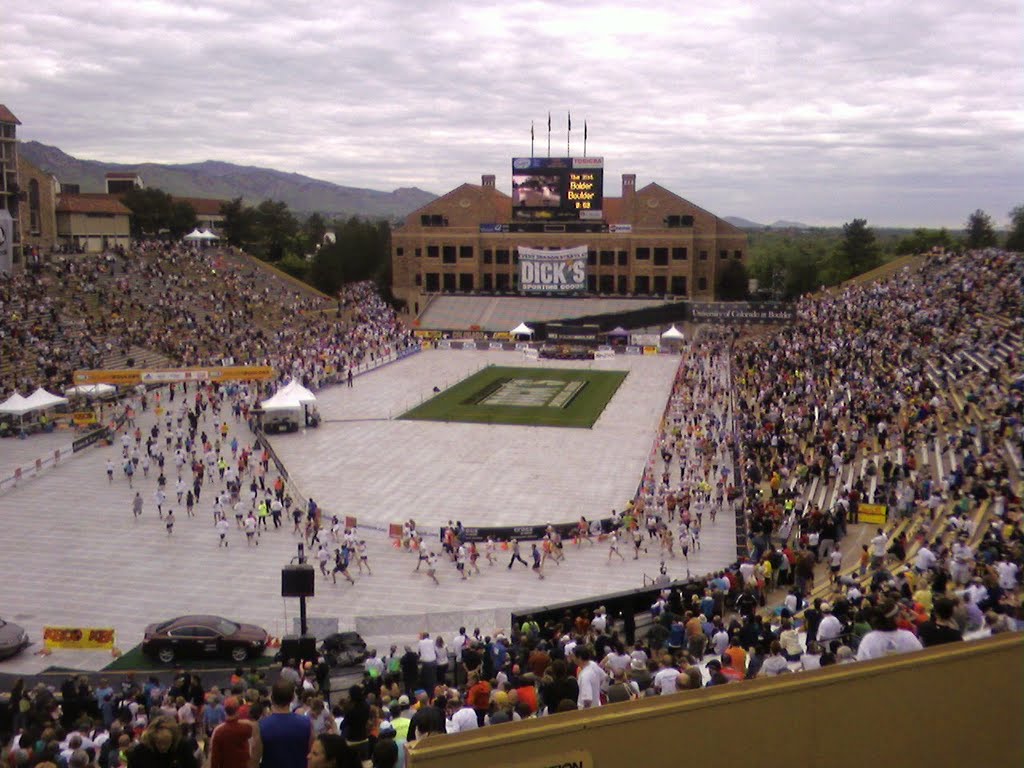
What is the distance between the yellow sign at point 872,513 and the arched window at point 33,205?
67.9 meters

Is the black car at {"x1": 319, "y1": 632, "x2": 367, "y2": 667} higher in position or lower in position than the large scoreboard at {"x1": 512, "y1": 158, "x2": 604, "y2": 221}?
lower

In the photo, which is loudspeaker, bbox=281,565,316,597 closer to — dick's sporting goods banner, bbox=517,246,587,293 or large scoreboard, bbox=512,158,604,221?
dick's sporting goods banner, bbox=517,246,587,293

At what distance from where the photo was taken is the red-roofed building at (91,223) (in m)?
74.4

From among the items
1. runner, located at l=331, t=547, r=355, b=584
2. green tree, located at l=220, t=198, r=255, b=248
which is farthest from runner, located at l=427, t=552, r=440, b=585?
green tree, located at l=220, t=198, r=255, b=248

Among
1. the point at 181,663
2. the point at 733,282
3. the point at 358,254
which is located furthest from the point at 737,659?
the point at 358,254

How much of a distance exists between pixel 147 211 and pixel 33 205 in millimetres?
16554

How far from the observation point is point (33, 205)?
71.4 m

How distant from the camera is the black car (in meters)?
15.5

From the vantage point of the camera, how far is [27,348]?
44.4 metres

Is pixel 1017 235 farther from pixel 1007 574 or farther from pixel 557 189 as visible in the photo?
pixel 1007 574

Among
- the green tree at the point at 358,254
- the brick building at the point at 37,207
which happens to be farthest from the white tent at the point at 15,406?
the green tree at the point at 358,254

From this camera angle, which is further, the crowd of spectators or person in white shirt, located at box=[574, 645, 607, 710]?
the crowd of spectators

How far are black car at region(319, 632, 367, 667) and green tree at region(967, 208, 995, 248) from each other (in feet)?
278

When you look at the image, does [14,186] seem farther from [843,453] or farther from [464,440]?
[843,453]
